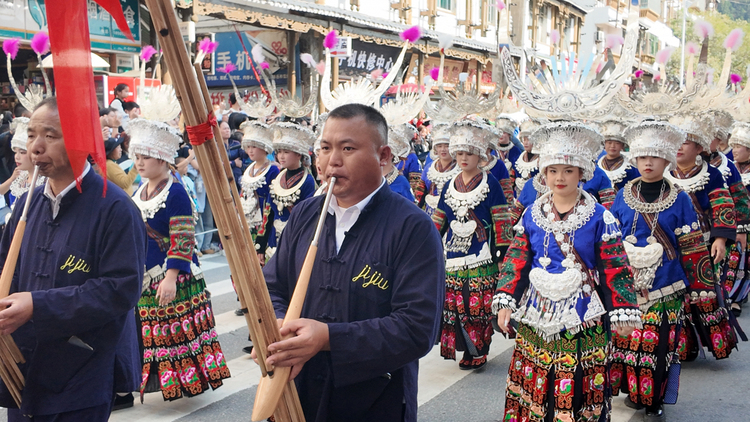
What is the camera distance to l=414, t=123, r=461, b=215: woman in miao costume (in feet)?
23.5

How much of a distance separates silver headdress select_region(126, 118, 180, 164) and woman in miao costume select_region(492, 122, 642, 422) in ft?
8.42

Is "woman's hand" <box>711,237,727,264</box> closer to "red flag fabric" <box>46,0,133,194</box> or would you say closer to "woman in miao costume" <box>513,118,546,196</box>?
"woman in miao costume" <box>513,118,546,196</box>

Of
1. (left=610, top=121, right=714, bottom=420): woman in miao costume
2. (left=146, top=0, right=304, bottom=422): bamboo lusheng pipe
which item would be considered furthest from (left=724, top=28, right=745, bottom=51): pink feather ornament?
(left=146, top=0, right=304, bottom=422): bamboo lusheng pipe

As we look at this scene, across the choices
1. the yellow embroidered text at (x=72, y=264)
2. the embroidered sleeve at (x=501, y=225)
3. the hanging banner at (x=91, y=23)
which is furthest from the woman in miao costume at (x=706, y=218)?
the hanging banner at (x=91, y=23)

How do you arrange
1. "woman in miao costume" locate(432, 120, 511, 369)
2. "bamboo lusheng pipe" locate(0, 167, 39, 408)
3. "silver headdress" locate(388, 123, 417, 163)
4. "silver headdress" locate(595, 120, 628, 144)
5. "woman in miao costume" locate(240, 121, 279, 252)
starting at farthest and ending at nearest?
"silver headdress" locate(595, 120, 628, 144)
"silver headdress" locate(388, 123, 417, 163)
"woman in miao costume" locate(240, 121, 279, 252)
"woman in miao costume" locate(432, 120, 511, 369)
"bamboo lusheng pipe" locate(0, 167, 39, 408)

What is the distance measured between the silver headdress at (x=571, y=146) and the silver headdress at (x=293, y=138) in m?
2.86

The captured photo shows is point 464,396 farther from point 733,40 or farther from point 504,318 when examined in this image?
point 733,40

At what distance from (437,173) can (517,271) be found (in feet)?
10.1

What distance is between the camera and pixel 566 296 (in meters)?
4.09

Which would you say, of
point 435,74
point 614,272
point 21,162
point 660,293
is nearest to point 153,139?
point 21,162

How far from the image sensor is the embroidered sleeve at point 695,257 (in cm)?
526

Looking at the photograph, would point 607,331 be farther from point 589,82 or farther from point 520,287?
point 589,82

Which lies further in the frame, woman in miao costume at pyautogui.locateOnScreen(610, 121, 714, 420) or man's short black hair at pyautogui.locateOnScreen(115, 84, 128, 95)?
man's short black hair at pyautogui.locateOnScreen(115, 84, 128, 95)

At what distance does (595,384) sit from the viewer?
409cm
